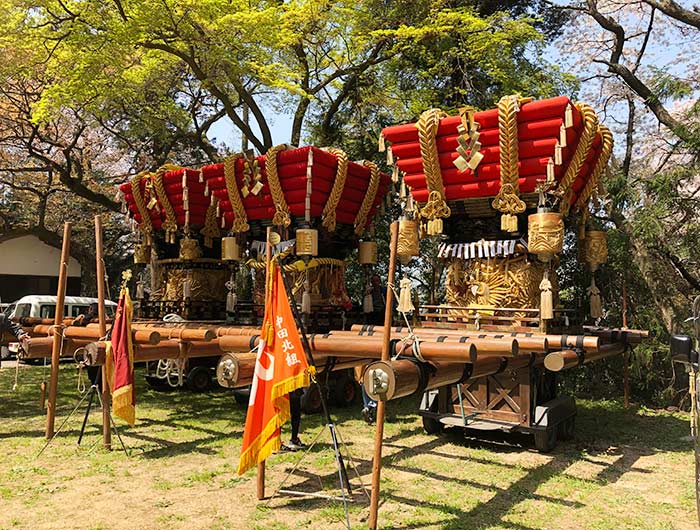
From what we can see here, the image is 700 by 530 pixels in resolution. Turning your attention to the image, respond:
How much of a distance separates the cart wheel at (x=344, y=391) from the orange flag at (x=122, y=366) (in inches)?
171

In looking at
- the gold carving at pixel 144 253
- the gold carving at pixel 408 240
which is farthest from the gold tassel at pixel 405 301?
the gold carving at pixel 144 253

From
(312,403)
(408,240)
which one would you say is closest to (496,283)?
(408,240)

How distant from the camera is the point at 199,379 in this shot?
42.3 ft

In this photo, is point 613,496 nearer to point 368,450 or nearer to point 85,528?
point 368,450

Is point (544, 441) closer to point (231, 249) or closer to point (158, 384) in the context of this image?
point (231, 249)

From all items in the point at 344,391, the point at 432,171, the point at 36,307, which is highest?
the point at 432,171

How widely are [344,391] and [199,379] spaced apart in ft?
12.5

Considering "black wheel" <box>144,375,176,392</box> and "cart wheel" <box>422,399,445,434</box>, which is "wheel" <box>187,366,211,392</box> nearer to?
"black wheel" <box>144,375,176,392</box>

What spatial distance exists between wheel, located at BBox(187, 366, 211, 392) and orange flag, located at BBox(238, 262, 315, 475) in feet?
25.1

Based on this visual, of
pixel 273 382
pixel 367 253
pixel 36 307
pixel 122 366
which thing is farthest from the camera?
pixel 36 307

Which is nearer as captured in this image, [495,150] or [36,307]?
[495,150]

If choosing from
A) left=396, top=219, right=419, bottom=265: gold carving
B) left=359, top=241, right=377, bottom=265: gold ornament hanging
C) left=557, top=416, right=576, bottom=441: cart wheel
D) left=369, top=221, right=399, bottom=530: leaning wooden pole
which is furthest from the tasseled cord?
left=369, top=221, right=399, bottom=530: leaning wooden pole

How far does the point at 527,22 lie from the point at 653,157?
173 inches

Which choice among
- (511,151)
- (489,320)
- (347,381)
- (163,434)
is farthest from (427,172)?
(163,434)
